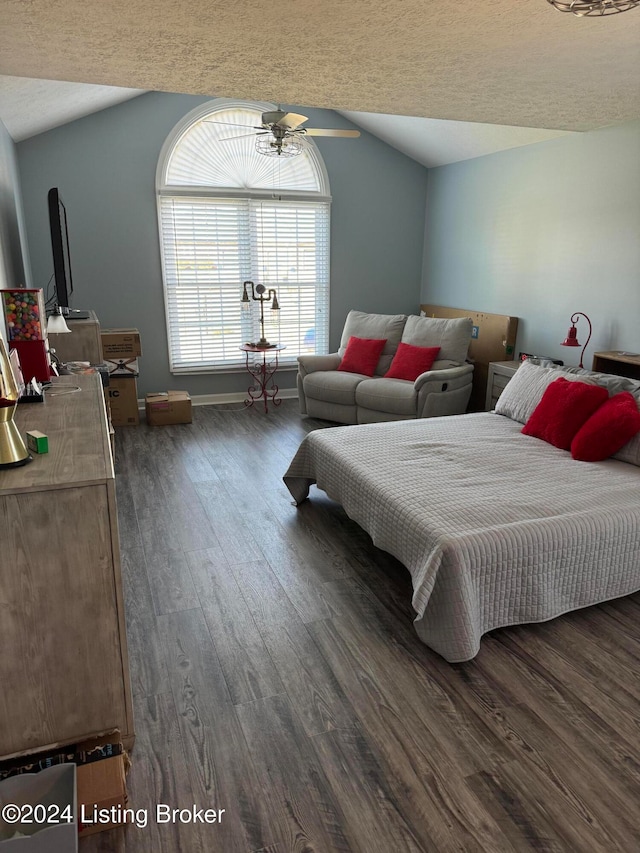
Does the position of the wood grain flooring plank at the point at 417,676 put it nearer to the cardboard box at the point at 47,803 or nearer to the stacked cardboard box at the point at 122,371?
the cardboard box at the point at 47,803

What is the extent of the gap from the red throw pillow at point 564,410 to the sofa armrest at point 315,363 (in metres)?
2.43

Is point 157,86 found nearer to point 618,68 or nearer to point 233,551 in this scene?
point 618,68

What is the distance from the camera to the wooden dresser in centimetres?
153

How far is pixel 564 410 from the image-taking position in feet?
11.0

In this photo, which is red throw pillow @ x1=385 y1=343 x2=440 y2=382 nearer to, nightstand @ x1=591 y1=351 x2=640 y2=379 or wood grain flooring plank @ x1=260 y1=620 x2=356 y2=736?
nightstand @ x1=591 y1=351 x2=640 y2=379

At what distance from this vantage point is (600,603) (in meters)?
2.60

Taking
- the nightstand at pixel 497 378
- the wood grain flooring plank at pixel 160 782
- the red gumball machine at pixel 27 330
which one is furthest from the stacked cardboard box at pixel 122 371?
the wood grain flooring plank at pixel 160 782

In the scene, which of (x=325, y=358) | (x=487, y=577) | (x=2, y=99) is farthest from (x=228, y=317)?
(x=487, y=577)

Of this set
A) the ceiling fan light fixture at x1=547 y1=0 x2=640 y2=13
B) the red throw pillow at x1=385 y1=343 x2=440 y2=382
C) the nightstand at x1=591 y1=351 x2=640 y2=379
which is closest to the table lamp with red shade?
the nightstand at x1=591 y1=351 x2=640 y2=379

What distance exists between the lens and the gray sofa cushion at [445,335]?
5207 millimetres

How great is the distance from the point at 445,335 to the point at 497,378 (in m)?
0.63

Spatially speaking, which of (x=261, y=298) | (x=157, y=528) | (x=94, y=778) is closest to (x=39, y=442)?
(x=94, y=778)

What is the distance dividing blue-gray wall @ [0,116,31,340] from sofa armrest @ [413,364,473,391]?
3045mm

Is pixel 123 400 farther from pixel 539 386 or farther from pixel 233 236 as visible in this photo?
pixel 539 386
